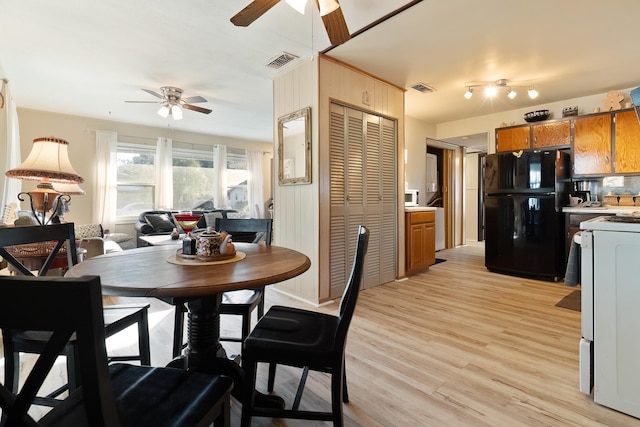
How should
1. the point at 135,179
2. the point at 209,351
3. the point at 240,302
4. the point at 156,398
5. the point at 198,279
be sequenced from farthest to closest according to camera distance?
the point at 135,179 < the point at 240,302 < the point at 209,351 < the point at 198,279 < the point at 156,398

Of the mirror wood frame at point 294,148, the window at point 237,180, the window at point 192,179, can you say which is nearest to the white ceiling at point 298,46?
the mirror wood frame at point 294,148

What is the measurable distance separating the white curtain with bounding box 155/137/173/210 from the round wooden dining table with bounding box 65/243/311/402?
15.8 ft

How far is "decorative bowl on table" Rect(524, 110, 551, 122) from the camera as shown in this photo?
4223 millimetres

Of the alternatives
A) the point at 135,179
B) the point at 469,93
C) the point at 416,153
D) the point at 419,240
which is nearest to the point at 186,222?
the point at 419,240

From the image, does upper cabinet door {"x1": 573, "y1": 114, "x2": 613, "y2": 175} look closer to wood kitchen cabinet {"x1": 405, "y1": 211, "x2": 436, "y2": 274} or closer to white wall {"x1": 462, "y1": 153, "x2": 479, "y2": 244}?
wood kitchen cabinet {"x1": 405, "y1": 211, "x2": 436, "y2": 274}

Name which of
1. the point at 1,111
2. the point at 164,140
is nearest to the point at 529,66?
the point at 1,111

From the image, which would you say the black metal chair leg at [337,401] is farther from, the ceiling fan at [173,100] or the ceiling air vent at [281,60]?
the ceiling fan at [173,100]

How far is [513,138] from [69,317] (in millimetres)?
5257

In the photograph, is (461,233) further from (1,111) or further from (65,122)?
(65,122)

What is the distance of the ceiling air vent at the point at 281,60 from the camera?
2983 mm

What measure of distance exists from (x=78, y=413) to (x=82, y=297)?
0.46 meters

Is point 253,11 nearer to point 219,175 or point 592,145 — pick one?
point 592,145

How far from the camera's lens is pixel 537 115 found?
13.9 ft

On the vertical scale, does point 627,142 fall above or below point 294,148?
above
